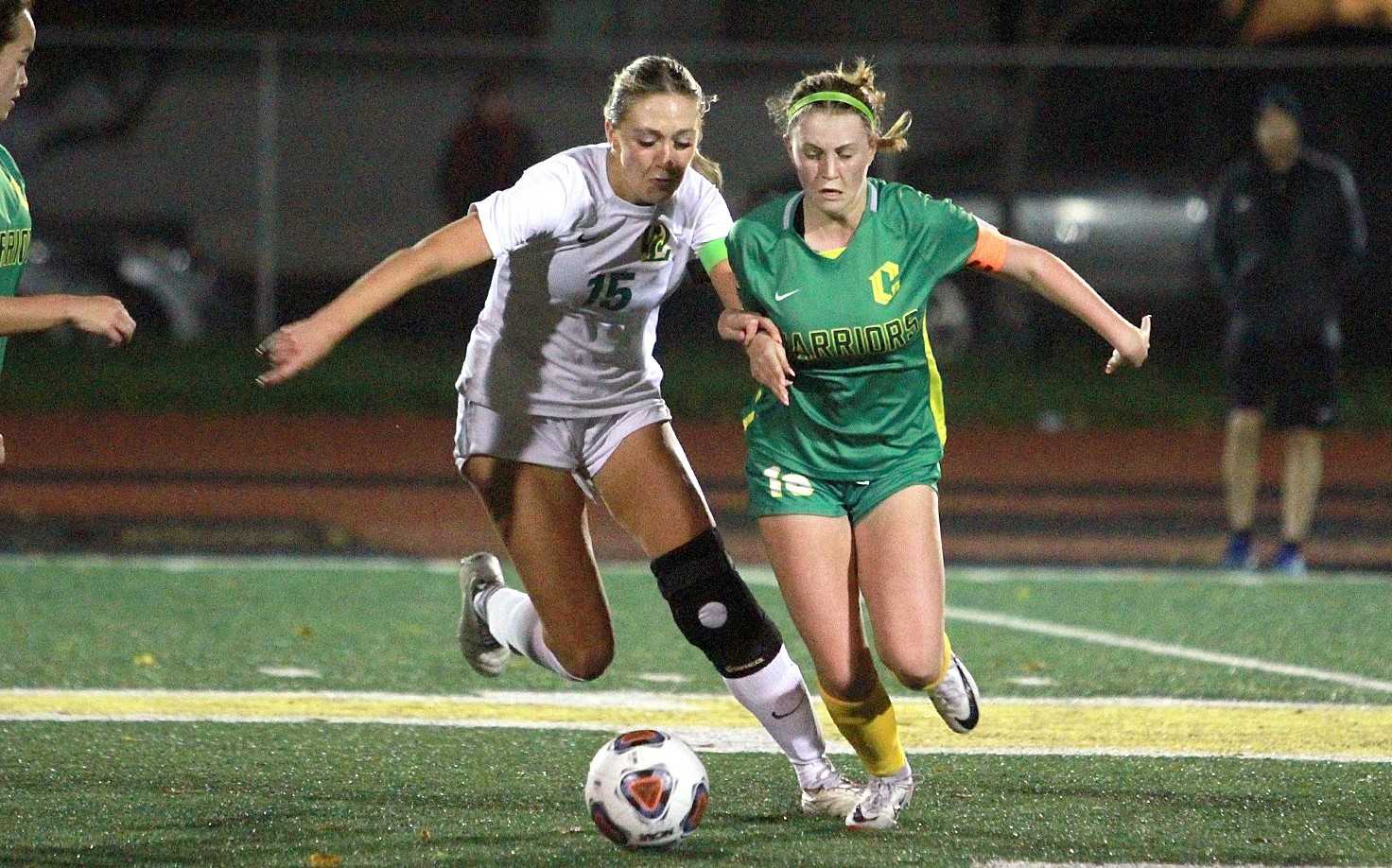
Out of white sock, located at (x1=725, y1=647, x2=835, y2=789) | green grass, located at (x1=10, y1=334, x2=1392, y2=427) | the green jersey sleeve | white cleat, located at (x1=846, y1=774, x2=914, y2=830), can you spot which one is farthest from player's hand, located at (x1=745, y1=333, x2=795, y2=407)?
green grass, located at (x1=10, y1=334, x2=1392, y2=427)

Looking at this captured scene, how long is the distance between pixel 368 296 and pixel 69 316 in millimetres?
688

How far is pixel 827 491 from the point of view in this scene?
575 cm

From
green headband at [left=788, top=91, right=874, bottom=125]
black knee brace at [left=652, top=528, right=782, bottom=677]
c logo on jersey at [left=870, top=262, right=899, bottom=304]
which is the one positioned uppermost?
green headband at [left=788, top=91, right=874, bottom=125]

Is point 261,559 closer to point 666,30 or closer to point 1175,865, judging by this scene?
point 1175,865

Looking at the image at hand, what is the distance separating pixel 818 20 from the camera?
2711 cm

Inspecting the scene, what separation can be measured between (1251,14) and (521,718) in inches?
689

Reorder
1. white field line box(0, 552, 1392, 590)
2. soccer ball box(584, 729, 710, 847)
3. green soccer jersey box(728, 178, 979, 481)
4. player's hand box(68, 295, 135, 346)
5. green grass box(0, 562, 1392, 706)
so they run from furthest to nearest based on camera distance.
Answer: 1. white field line box(0, 552, 1392, 590)
2. green grass box(0, 562, 1392, 706)
3. green soccer jersey box(728, 178, 979, 481)
4. soccer ball box(584, 729, 710, 847)
5. player's hand box(68, 295, 135, 346)

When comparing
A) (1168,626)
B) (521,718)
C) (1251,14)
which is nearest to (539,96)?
(1251,14)

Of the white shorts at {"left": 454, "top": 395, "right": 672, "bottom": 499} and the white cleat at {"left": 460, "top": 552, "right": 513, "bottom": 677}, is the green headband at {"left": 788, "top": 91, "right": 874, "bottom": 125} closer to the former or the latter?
the white shorts at {"left": 454, "top": 395, "right": 672, "bottom": 499}

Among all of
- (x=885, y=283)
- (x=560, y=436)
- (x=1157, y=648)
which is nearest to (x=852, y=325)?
(x=885, y=283)

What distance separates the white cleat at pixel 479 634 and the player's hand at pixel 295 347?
1968 mm

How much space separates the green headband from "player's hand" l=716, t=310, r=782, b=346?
→ 559 millimetres

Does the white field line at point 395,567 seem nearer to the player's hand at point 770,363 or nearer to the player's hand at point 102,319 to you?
the player's hand at point 770,363

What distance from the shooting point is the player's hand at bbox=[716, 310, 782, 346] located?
551cm
